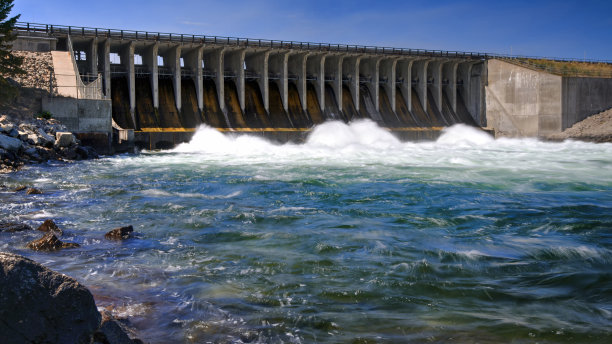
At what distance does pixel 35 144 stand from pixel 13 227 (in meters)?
15.6

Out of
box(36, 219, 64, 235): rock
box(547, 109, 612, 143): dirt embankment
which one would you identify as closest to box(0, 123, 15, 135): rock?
box(36, 219, 64, 235): rock

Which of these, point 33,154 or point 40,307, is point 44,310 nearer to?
point 40,307

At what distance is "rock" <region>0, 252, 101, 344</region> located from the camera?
11.1ft

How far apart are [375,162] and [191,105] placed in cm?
1732

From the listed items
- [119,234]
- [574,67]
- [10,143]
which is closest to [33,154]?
[10,143]

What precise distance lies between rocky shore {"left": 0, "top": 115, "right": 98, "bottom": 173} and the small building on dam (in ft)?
5.74

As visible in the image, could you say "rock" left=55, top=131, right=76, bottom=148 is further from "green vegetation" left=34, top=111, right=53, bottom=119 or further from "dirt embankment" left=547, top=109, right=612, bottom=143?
"dirt embankment" left=547, top=109, right=612, bottom=143

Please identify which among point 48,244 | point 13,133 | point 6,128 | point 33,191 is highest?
point 6,128

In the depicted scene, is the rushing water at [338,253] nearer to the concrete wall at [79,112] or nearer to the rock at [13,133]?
the rock at [13,133]

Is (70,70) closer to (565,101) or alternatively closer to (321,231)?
(321,231)

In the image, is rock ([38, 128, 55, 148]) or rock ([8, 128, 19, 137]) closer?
rock ([8, 128, 19, 137])

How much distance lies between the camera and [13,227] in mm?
9875

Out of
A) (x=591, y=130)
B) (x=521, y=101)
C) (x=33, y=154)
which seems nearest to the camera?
(x=33, y=154)

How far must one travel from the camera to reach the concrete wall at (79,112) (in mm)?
27016
